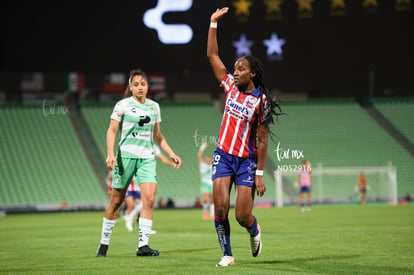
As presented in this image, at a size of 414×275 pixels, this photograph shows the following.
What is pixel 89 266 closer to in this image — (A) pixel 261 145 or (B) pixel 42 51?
(A) pixel 261 145

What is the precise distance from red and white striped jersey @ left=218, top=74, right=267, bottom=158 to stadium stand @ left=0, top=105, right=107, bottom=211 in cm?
2653

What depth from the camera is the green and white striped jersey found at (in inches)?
400

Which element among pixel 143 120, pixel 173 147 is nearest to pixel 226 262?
pixel 143 120

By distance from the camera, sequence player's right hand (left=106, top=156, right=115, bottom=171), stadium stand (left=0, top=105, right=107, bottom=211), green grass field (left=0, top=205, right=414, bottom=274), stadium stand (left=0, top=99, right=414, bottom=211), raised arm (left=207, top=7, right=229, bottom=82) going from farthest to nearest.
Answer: stadium stand (left=0, top=99, right=414, bottom=211) → stadium stand (left=0, top=105, right=107, bottom=211) → player's right hand (left=106, top=156, right=115, bottom=171) → raised arm (left=207, top=7, right=229, bottom=82) → green grass field (left=0, top=205, right=414, bottom=274)

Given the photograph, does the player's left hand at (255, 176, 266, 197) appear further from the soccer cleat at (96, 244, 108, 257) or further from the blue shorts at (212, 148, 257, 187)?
the soccer cleat at (96, 244, 108, 257)

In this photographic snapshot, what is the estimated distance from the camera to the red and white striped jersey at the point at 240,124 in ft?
28.0

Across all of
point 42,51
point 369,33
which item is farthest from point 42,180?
point 369,33

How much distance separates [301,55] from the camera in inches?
1393

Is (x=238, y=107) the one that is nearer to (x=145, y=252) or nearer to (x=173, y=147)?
(x=145, y=252)

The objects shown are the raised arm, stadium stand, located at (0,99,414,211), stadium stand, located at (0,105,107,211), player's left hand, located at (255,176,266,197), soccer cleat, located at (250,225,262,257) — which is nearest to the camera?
player's left hand, located at (255,176,266,197)

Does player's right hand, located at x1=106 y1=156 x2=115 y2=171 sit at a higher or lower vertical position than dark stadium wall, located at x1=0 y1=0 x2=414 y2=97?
lower

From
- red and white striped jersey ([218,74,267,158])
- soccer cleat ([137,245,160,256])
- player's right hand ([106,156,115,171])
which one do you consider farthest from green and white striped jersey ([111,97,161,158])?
red and white striped jersey ([218,74,267,158])

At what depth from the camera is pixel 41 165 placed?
36469mm

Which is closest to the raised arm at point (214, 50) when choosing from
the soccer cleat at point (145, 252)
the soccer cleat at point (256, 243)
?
the soccer cleat at point (256, 243)
